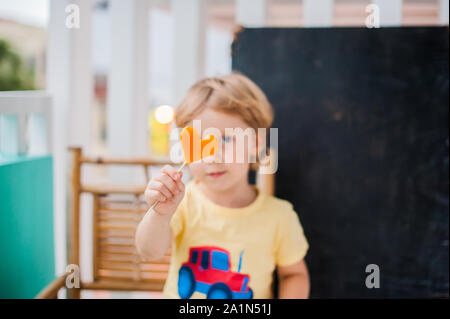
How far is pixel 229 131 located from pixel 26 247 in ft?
2.03

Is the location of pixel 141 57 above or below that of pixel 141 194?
above

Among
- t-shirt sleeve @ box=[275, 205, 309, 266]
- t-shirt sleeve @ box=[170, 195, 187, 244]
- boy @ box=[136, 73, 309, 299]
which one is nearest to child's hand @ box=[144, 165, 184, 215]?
boy @ box=[136, 73, 309, 299]

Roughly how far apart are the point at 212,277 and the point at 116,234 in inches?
18.2

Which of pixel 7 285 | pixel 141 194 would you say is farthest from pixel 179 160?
pixel 7 285

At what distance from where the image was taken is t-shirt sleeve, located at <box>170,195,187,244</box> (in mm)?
884

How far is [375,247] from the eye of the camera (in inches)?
41.1

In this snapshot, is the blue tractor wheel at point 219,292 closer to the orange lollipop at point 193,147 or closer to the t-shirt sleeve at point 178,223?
the t-shirt sleeve at point 178,223

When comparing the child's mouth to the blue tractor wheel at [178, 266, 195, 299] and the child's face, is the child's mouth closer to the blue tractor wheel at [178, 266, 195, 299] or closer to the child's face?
the child's face

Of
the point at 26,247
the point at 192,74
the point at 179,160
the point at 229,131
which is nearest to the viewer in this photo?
the point at 229,131

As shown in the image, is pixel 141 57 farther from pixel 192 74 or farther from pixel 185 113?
pixel 185 113

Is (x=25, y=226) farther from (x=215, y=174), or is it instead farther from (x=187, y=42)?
(x=187, y=42)

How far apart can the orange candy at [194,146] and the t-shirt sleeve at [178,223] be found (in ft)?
1.01

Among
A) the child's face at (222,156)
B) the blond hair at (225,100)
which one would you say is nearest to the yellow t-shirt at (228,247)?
the child's face at (222,156)

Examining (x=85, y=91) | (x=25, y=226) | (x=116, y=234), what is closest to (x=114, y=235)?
(x=116, y=234)
